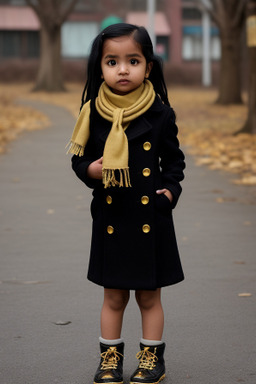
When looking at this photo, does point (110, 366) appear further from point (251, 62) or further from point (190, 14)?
point (190, 14)

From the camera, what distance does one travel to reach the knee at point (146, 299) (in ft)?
12.5

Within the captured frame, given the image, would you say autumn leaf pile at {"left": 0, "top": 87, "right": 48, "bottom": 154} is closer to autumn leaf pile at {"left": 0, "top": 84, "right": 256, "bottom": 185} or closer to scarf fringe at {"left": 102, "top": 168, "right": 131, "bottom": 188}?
autumn leaf pile at {"left": 0, "top": 84, "right": 256, "bottom": 185}

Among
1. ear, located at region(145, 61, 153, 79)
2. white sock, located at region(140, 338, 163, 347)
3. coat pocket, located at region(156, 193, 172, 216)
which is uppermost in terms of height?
ear, located at region(145, 61, 153, 79)

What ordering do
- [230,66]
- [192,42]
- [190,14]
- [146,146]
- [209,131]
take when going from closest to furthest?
1. [146,146]
2. [209,131]
3. [230,66]
4. [190,14]
5. [192,42]

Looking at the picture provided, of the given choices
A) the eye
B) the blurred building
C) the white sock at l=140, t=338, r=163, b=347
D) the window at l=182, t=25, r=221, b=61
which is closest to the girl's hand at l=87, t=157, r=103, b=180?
the eye

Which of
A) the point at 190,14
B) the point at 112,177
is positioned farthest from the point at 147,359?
the point at 190,14

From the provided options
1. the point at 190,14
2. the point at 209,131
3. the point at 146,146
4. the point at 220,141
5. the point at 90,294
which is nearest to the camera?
the point at 146,146

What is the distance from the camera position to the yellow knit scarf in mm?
3594

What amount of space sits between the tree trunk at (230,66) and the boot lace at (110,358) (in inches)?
915

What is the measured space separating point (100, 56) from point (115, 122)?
345mm

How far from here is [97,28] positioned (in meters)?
54.3

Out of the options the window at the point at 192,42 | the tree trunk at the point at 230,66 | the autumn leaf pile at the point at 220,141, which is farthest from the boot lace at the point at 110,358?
the window at the point at 192,42

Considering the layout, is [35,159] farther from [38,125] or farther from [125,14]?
[125,14]

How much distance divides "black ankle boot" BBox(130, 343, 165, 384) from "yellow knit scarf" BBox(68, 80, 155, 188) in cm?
73
